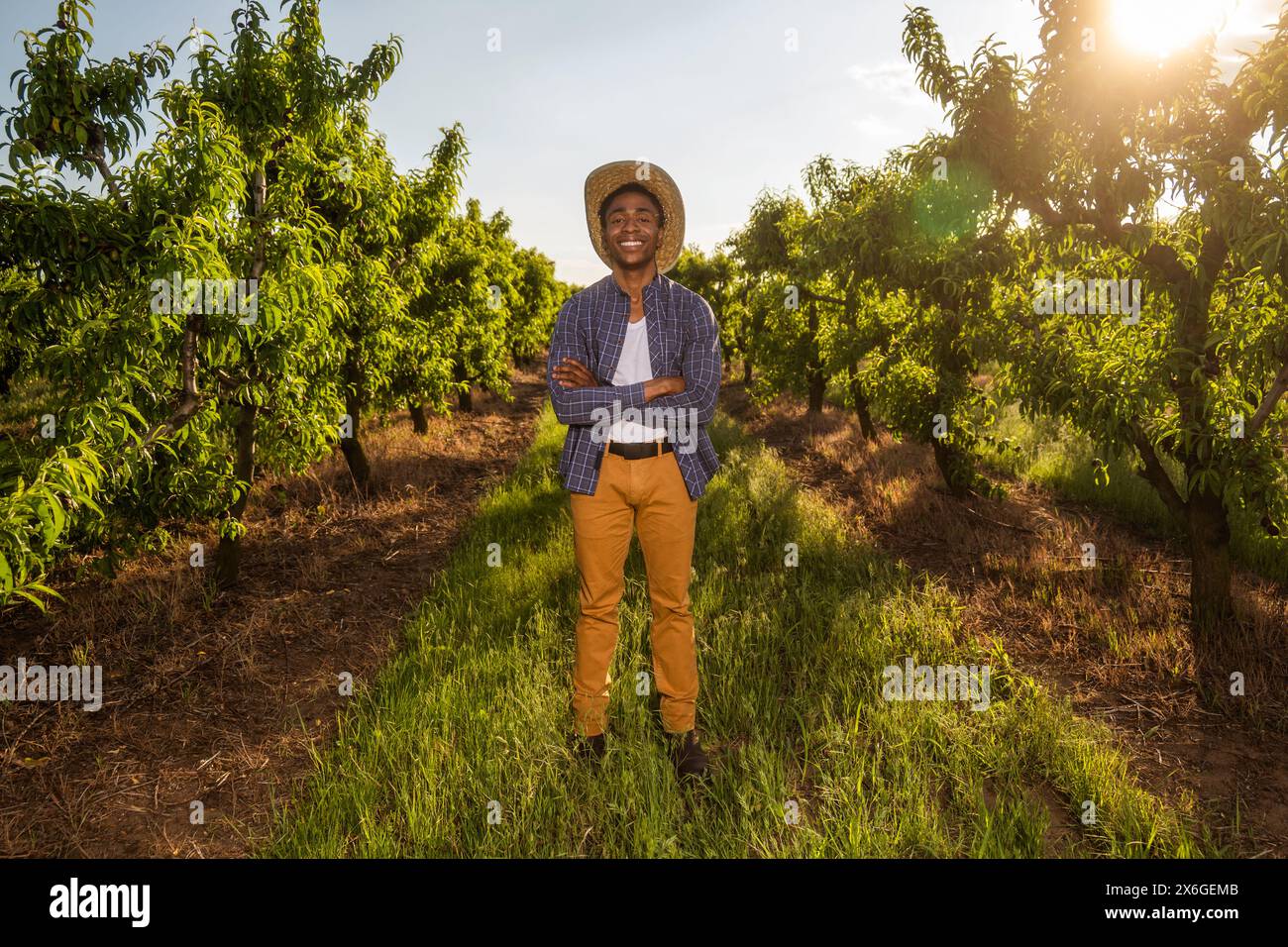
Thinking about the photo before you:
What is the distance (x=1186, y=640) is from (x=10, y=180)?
887cm

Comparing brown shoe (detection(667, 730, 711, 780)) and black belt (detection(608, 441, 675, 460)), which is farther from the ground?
black belt (detection(608, 441, 675, 460))

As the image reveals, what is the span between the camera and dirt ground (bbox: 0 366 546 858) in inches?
123

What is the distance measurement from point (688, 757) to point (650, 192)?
3258 mm

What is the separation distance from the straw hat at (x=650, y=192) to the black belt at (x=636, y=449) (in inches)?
44.8

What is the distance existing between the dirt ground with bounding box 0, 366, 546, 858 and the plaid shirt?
257cm

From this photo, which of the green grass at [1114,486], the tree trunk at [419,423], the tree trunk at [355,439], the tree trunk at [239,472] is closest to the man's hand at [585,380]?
the green grass at [1114,486]

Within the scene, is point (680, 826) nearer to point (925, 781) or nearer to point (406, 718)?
point (925, 781)

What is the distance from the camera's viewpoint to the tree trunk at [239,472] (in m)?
5.68

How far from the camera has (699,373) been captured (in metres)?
3.16

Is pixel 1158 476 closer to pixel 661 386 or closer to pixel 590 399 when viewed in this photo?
pixel 661 386

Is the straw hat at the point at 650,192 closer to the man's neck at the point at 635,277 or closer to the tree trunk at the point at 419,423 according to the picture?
the man's neck at the point at 635,277

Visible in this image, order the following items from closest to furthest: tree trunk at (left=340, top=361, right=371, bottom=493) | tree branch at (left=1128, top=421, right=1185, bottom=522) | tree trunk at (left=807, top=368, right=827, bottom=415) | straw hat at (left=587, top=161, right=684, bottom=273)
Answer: straw hat at (left=587, top=161, right=684, bottom=273)
tree branch at (left=1128, top=421, right=1185, bottom=522)
tree trunk at (left=340, top=361, right=371, bottom=493)
tree trunk at (left=807, top=368, right=827, bottom=415)

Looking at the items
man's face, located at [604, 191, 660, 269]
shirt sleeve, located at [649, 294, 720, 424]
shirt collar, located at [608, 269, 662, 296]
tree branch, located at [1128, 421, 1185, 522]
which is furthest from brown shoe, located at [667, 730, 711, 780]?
tree branch, located at [1128, 421, 1185, 522]

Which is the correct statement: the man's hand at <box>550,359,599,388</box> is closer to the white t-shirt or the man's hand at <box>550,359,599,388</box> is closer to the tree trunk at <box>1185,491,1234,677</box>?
the white t-shirt
